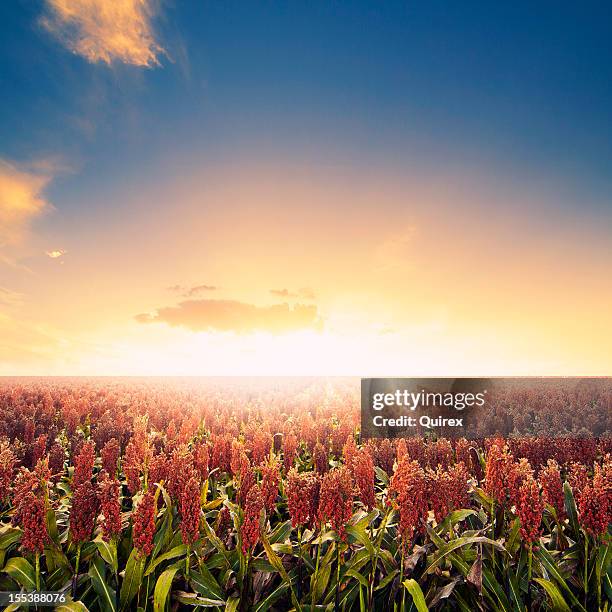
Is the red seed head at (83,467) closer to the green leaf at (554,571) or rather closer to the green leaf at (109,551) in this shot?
the green leaf at (109,551)

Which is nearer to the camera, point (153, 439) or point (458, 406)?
point (153, 439)

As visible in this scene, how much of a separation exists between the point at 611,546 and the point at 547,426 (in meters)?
5.56

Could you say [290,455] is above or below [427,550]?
above

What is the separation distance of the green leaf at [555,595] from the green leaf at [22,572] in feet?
11.9

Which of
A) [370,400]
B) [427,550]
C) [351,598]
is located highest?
[370,400]

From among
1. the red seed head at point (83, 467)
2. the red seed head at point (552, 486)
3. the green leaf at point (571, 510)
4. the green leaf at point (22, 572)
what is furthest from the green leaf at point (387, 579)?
the green leaf at point (22, 572)

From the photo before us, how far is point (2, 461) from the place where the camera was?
3.70m

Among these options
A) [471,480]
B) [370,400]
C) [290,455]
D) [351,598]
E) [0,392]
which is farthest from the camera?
[0,392]

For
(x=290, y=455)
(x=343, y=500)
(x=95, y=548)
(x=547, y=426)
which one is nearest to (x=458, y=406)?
(x=547, y=426)

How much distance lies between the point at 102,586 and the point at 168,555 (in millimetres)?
506

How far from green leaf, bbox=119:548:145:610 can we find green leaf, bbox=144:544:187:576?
6 cm

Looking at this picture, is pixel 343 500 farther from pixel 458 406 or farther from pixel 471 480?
pixel 458 406

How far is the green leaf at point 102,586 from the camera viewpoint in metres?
3.19

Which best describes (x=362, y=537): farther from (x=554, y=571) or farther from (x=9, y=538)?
(x=9, y=538)
